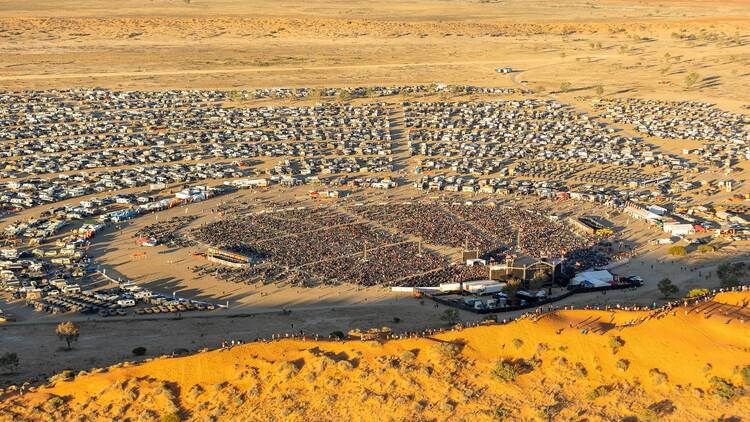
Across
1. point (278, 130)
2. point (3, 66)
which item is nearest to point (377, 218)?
point (278, 130)

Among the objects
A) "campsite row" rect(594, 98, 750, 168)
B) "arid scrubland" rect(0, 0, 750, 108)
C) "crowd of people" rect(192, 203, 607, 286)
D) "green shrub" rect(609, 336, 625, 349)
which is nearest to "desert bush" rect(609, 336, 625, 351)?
"green shrub" rect(609, 336, 625, 349)

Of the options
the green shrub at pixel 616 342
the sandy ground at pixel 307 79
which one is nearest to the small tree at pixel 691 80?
the sandy ground at pixel 307 79

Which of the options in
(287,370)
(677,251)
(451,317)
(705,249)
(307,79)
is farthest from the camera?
(307,79)

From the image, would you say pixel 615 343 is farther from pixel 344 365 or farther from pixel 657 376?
pixel 344 365

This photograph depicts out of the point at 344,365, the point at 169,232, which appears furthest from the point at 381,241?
the point at 344,365

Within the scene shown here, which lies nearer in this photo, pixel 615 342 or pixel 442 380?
pixel 442 380

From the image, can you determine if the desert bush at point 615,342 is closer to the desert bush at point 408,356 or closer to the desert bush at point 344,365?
the desert bush at point 408,356
